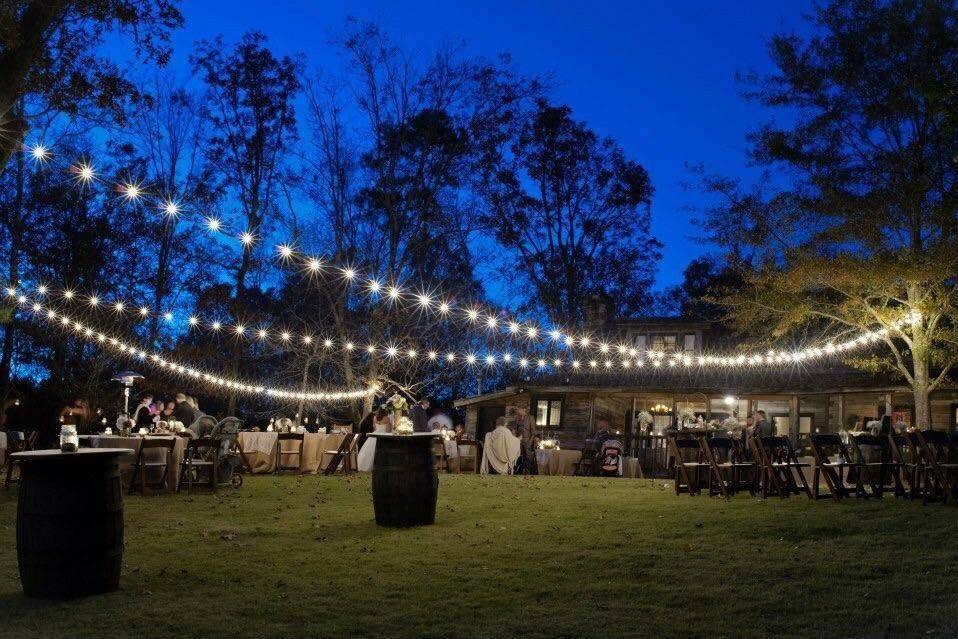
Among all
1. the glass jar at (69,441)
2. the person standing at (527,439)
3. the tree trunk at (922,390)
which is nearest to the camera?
the glass jar at (69,441)

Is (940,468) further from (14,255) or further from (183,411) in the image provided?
(14,255)

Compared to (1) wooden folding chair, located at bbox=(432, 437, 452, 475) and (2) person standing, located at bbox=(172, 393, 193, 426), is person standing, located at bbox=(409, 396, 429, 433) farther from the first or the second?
(2) person standing, located at bbox=(172, 393, 193, 426)

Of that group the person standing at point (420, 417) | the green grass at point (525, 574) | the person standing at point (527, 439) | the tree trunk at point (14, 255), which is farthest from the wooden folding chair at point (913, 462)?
the tree trunk at point (14, 255)

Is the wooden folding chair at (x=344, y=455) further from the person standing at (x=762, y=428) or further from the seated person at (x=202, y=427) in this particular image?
the person standing at (x=762, y=428)

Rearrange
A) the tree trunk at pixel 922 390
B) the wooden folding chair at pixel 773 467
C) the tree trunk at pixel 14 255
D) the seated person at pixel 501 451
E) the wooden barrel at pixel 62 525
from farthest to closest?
1. the tree trunk at pixel 14 255
2. the seated person at pixel 501 451
3. the tree trunk at pixel 922 390
4. the wooden folding chair at pixel 773 467
5. the wooden barrel at pixel 62 525

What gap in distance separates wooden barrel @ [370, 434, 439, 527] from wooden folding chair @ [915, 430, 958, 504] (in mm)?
5959

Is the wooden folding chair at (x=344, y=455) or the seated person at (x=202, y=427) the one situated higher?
the seated person at (x=202, y=427)

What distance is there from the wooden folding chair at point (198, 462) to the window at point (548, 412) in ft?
50.9

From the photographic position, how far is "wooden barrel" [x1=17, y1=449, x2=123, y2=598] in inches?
224

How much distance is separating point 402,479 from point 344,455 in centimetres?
870

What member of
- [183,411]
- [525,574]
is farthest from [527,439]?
[525,574]

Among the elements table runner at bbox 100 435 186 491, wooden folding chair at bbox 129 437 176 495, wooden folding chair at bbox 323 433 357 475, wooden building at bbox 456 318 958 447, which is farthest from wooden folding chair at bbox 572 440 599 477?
wooden folding chair at bbox 129 437 176 495

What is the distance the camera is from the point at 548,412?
28.0 metres

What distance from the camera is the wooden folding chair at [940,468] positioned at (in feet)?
33.9
